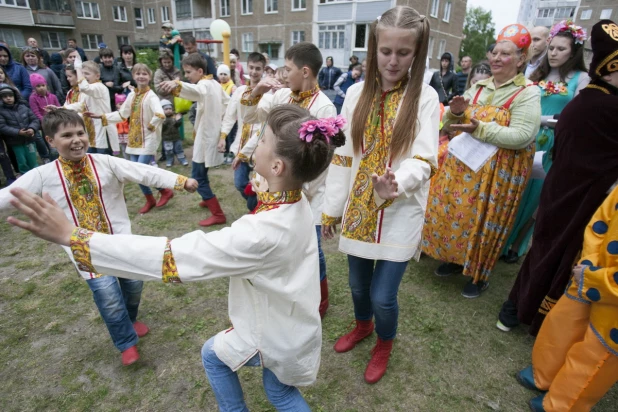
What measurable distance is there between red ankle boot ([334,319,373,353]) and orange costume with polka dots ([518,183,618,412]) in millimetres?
1084

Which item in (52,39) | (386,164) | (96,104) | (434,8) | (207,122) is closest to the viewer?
(386,164)

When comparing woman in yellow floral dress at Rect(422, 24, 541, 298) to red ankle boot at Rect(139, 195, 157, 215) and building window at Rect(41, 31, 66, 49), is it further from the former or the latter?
building window at Rect(41, 31, 66, 49)

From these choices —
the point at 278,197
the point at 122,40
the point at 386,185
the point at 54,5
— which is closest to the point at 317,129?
the point at 278,197

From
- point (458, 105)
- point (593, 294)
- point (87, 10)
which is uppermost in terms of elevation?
point (87, 10)

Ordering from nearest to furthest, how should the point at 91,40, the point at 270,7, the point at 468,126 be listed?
the point at 468,126
the point at 270,7
the point at 91,40

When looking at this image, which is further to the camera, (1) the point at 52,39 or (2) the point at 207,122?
(1) the point at 52,39

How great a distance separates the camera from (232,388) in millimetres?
1624

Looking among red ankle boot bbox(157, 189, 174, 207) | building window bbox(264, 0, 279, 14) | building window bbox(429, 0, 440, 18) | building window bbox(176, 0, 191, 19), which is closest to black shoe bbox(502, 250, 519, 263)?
red ankle boot bbox(157, 189, 174, 207)

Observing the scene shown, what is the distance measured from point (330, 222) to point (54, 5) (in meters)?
38.5

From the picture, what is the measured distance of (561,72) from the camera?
3.39 metres

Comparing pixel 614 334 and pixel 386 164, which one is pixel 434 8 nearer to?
pixel 386 164

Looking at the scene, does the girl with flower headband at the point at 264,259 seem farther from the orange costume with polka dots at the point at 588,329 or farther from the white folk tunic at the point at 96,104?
the white folk tunic at the point at 96,104

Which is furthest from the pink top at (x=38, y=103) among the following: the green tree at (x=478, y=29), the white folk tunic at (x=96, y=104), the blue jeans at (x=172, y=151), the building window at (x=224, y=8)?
the green tree at (x=478, y=29)

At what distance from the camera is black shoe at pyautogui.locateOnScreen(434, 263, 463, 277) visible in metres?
3.52
